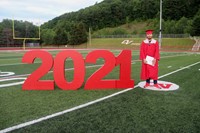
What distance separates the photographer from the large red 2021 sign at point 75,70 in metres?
5.94

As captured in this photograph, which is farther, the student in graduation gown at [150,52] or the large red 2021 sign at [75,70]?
the student in graduation gown at [150,52]

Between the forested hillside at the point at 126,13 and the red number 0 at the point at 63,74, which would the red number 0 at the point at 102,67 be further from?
the forested hillside at the point at 126,13

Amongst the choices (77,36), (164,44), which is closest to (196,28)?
(164,44)

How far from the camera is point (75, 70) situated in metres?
6.04

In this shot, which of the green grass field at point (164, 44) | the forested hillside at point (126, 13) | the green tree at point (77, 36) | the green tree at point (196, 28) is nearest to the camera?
the green grass field at point (164, 44)

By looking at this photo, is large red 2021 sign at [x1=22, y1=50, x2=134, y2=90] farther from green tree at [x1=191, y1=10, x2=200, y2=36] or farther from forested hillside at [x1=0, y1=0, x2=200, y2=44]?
forested hillside at [x1=0, y1=0, x2=200, y2=44]

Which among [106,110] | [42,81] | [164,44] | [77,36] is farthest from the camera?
A: [77,36]

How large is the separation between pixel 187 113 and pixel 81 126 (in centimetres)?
199

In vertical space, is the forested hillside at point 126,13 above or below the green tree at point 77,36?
above

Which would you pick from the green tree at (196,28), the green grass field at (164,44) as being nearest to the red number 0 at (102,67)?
the green grass field at (164,44)

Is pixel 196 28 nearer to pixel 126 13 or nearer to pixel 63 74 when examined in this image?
pixel 63 74

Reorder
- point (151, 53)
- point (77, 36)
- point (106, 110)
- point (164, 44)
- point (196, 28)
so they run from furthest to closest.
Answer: point (77, 36), point (164, 44), point (196, 28), point (151, 53), point (106, 110)

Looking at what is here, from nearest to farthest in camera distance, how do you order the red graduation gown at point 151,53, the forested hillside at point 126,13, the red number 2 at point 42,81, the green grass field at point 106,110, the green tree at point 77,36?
the green grass field at point 106,110, the red number 2 at point 42,81, the red graduation gown at point 151,53, the green tree at point 77,36, the forested hillside at point 126,13

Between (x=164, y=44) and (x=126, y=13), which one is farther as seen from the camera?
(x=126, y=13)
